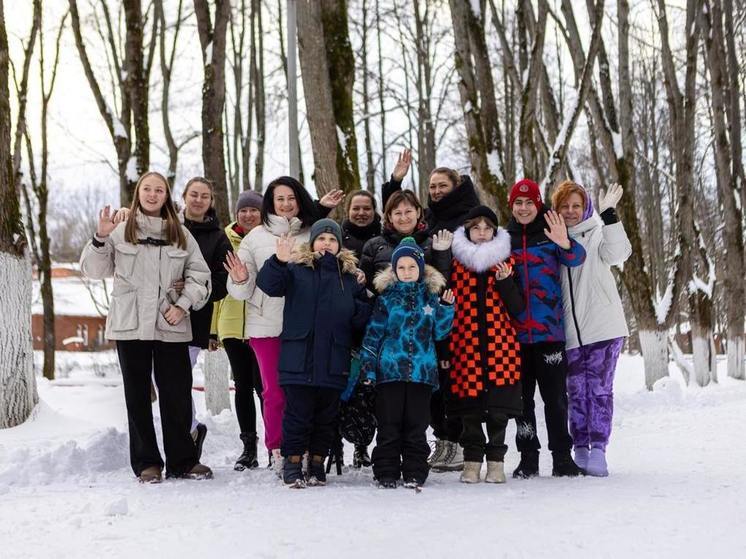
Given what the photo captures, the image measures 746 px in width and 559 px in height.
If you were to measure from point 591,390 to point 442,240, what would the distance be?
1.47m

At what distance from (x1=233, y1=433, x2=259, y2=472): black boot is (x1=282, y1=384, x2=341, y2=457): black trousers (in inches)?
33.5

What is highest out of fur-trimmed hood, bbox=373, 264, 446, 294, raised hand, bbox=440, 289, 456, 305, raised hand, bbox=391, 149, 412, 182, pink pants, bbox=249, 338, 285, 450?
raised hand, bbox=391, 149, 412, 182

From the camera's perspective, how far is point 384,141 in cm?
2397

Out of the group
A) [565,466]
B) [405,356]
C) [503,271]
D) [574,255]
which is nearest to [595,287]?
[574,255]

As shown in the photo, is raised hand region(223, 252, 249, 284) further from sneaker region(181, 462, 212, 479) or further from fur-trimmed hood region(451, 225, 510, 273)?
fur-trimmed hood region(451, 225, 510, 273)

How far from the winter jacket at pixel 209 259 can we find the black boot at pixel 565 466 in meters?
2.55

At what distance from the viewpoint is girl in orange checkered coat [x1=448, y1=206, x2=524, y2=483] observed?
196 inches

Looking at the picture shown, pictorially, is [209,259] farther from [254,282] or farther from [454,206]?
[454,206]

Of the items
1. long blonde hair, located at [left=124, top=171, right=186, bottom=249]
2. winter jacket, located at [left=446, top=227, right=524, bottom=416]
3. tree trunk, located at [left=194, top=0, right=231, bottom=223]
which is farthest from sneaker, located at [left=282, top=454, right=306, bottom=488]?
tree trunk, located at [left=194, top=0, right=231, bottom=223]

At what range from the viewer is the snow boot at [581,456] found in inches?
208

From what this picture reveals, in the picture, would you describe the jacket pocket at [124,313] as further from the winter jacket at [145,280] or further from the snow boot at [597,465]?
the snow boot at [597,465]

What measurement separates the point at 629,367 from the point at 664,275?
8207 mm

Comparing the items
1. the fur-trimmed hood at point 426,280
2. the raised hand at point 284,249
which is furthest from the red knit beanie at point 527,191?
the raised hand at point 284,249

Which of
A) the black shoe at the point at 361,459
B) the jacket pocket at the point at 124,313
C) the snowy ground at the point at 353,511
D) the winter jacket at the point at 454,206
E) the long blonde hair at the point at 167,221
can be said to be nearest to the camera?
the snowy ground at the point at 353,511
